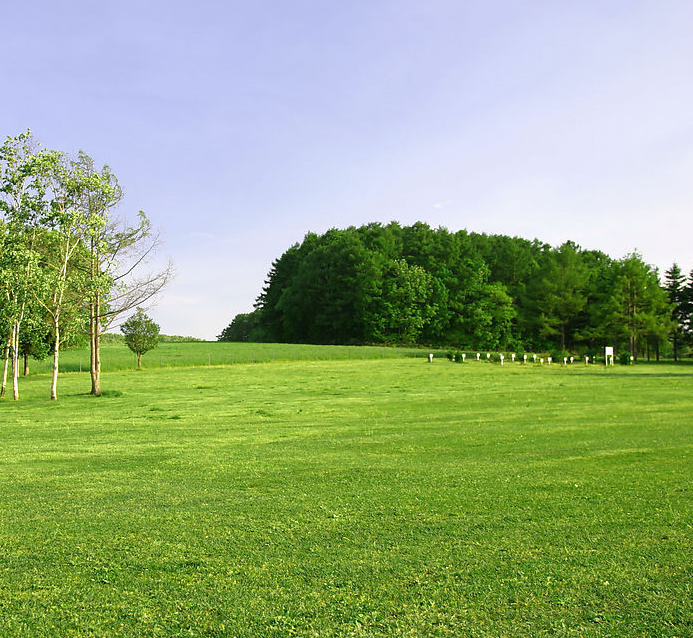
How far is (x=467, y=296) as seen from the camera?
85.3 m

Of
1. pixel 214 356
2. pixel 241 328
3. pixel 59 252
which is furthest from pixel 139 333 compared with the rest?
pixel 241 328

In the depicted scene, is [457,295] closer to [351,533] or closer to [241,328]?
[241,328]

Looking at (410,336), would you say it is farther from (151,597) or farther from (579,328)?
(151,597)

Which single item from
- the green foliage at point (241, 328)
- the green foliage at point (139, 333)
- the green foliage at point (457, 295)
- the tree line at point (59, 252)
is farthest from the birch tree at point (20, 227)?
the green foliage at point (241, 328)

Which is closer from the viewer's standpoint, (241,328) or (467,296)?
(467,296)

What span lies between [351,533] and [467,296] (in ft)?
267

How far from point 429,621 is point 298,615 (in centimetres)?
89

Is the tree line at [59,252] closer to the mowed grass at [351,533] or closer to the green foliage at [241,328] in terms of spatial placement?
the mowed grass at [351,533]

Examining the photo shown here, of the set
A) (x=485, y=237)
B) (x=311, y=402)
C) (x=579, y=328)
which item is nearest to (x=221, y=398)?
(x=311, y=402)

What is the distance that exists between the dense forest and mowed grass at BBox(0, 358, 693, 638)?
211 ft

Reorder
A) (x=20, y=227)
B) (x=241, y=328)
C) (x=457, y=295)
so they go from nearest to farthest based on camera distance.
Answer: (x=20, y=227) → (x=457, y=295) → (x=241, y=328)

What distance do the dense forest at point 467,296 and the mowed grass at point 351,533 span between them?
64393mm

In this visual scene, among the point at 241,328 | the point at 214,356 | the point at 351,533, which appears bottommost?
the point at 351,533

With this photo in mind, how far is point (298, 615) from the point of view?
411 cm
